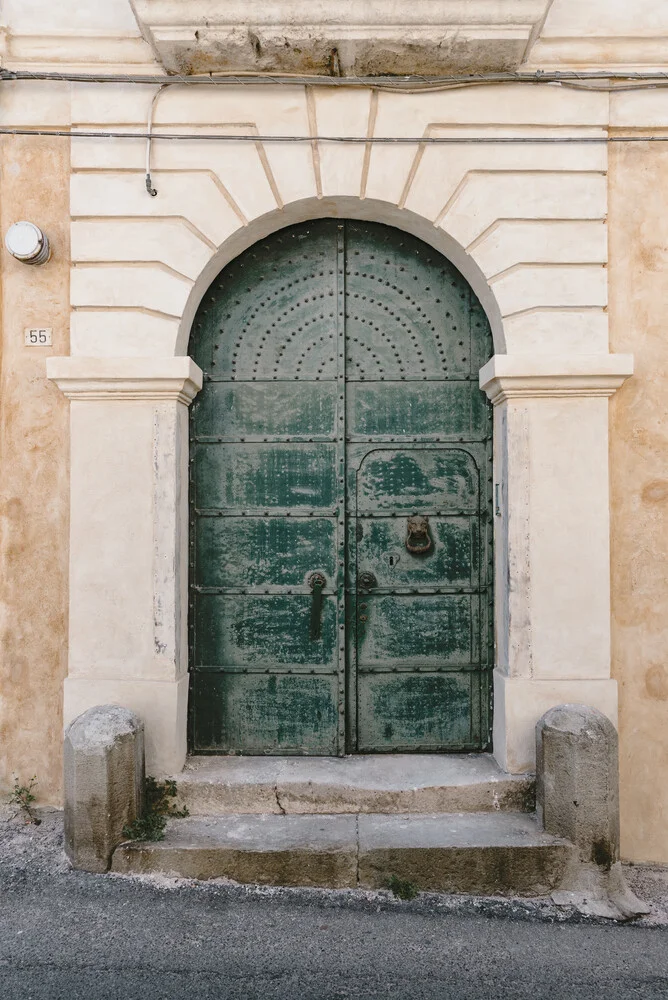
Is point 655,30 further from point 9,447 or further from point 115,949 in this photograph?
point 115,949

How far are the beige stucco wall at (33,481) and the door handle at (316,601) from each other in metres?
1.37

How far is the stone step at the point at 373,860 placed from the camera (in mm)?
3102

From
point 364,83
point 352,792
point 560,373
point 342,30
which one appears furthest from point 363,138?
point 352,792

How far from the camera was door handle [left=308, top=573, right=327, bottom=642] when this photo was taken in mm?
3832

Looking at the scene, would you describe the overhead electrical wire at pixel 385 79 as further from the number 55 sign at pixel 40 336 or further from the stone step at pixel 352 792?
the stone step at pixel 352 792

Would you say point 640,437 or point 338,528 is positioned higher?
point 640,437

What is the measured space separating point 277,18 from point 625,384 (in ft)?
8.56

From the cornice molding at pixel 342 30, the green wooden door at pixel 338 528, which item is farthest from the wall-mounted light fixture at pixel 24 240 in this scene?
the cornice molding at pixel 342 30

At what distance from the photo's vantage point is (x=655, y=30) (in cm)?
355

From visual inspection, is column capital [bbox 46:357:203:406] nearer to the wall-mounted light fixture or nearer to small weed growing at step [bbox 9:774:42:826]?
the wall-mounted light fixture

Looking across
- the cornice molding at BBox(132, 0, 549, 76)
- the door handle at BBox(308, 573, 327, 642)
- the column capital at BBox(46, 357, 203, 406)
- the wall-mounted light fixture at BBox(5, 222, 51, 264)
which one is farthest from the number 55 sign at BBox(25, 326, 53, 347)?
the door handle at BBox(308, 573, 327, 642)

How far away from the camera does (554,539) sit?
139 inches

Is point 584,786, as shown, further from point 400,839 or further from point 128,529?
point 128,529

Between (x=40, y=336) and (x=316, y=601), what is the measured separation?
214cm
